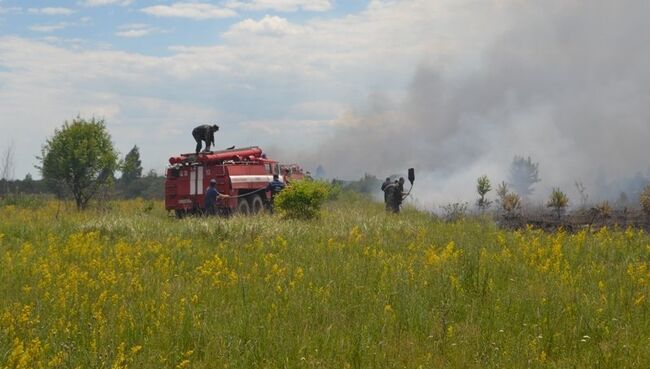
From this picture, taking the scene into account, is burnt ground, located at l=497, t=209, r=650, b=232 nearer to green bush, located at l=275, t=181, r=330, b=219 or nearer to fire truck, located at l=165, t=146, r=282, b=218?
green bush, located at l=275, t=181, r=330, b=219

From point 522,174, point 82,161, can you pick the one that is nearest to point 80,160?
point 82,161

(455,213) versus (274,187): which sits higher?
(274,187)

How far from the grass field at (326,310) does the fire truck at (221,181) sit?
1015 centimetres

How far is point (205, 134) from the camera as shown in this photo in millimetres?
22203

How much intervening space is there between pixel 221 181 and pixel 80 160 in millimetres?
9754

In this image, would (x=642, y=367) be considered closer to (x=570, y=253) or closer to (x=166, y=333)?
(x=166, y=333)

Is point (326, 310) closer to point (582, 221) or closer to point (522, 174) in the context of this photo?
point (582, 221)

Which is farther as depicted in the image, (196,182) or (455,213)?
(196,182)

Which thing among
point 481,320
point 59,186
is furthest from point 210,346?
point 59,186

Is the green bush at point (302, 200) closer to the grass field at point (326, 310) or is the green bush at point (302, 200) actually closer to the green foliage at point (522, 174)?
the grass field at point (326, 310)

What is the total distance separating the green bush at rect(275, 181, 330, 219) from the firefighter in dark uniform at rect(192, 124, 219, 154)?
13.7 feet

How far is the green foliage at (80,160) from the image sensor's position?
2800 centimetres

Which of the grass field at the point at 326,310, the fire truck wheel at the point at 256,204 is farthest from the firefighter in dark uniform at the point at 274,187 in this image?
the grass field at the point at 326,310

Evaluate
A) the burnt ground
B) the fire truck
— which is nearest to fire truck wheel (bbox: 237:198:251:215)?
the fire truck
